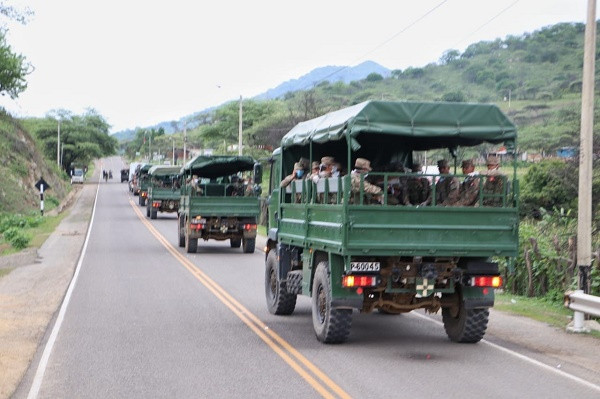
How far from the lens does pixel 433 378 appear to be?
9547 mm

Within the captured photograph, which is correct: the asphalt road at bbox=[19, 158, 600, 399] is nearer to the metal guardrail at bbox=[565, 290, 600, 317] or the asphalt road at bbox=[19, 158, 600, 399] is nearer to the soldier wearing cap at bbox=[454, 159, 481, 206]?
the metal guardrail at bbox=[565, 290, 600, 317]

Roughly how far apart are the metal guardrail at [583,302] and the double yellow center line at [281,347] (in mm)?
4203

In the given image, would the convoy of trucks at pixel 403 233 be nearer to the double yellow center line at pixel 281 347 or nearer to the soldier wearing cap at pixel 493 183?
the soldier wearing cap at pixel 493 183

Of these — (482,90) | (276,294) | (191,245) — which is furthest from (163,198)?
(482,90)

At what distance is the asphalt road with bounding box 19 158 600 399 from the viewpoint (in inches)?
356

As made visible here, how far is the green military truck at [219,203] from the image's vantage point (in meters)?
27.5

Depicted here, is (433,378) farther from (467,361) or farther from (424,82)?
(424,82)

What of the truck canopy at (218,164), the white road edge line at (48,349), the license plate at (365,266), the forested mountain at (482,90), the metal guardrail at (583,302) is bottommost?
the white road edge line at (48,349)

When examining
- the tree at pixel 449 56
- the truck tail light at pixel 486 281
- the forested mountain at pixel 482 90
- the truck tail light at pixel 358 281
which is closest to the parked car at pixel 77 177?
the forested mountain at pixel 482 90

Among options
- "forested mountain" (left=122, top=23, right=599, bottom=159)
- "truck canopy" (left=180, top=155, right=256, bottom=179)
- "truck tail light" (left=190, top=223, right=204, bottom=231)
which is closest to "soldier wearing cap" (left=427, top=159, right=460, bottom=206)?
"truck tail light" (left=190, top=223, right=204, bottom=231)

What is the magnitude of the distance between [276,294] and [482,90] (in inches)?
4272

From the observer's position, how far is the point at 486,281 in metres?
11.5

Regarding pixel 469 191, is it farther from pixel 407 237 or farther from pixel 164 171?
pixel 164 171

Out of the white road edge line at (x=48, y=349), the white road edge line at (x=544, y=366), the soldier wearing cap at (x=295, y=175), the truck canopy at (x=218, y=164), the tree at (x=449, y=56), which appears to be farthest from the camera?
the tree at (x=449, y=56)
